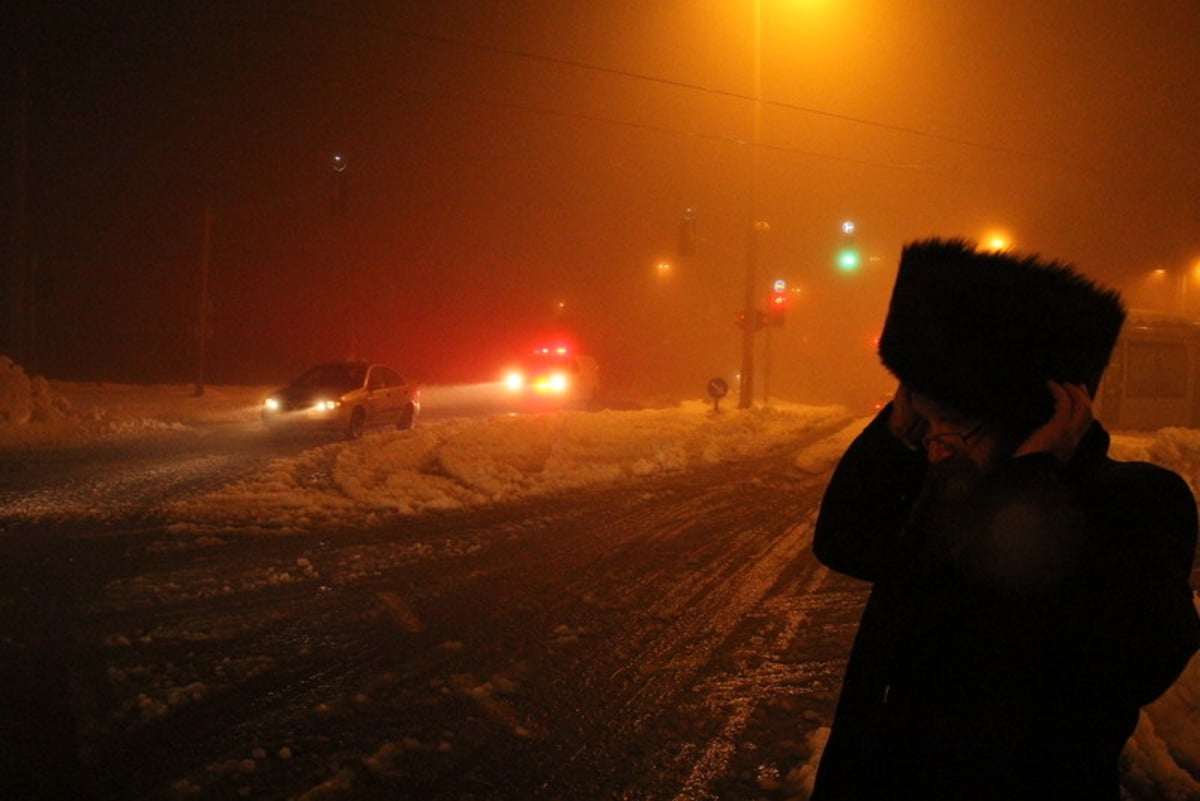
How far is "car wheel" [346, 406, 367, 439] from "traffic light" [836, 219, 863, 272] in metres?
13.6

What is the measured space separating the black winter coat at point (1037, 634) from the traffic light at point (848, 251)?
23443 millimetres

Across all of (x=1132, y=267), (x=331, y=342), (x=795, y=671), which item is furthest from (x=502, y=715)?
(x=1132, y=267)

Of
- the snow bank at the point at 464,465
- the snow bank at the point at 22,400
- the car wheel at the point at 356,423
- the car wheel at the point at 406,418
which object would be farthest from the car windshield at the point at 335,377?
the snow bank at the point at 22,400

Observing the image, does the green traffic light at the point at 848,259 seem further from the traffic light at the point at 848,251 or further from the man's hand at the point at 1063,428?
the man's hand at the point at 1063,428

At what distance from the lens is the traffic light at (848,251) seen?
23.9 meters

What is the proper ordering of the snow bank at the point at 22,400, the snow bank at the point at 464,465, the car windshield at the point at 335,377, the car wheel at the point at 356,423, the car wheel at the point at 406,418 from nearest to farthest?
the snow bank at the point at 464,465 → the snow bank at the point at 22,400 → the car wheel at the point at 356,423 → the car windshield at the point at 335,377 → the car wheel at the point at 406,418

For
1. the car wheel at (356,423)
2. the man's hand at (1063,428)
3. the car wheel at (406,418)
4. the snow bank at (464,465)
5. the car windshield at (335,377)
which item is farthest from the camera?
the car wheel at (406,418)

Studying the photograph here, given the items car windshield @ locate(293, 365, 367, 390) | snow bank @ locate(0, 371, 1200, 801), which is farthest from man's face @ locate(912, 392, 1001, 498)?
car windshield @ locate(293, 365, 367, 390)

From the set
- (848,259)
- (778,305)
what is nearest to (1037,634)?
(848,259)

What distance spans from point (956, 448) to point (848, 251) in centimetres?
2364

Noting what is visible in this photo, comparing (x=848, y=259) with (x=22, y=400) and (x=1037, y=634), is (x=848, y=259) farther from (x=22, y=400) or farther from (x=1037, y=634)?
(x=1037, y=634)

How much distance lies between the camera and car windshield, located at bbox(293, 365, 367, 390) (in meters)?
18.4

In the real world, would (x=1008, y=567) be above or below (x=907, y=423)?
below

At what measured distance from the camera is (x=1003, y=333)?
1.68 metres
